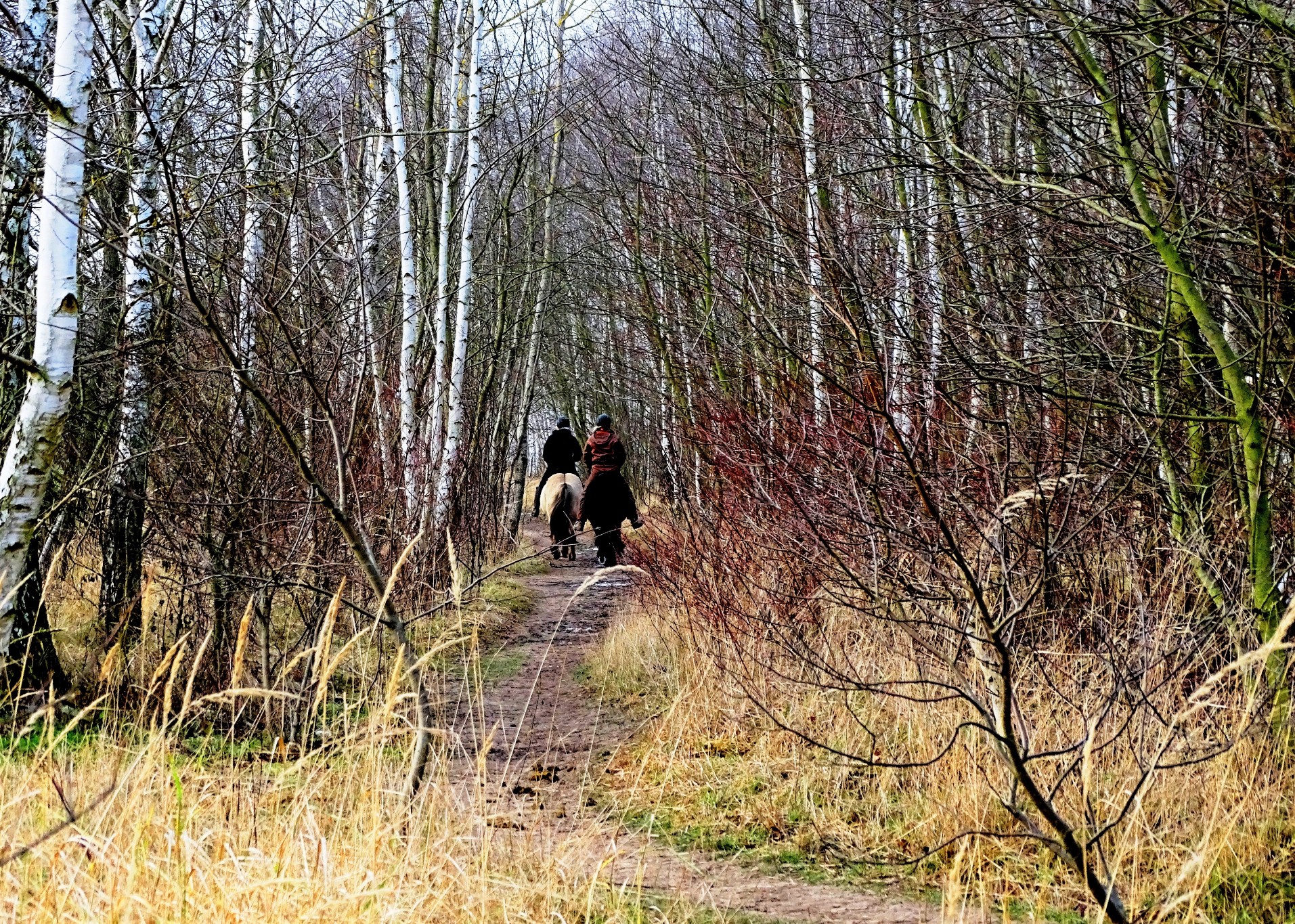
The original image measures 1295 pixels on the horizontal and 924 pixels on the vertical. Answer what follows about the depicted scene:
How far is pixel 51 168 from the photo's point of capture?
4.36 metres

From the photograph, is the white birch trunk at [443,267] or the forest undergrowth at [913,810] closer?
the forest undergrowth at [913,810]

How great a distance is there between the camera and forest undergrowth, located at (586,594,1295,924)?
12.4 ft

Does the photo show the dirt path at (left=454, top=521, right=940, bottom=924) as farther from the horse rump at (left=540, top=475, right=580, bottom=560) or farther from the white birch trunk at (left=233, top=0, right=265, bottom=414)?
the horse rump at (left=540, top=475, right=580, bottom=560)

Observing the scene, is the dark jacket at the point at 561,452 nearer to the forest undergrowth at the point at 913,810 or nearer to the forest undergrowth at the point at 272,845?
the forest undergrowth at the point at 913,810

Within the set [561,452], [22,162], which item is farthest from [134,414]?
[561,452]

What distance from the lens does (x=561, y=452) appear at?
51.5 feet

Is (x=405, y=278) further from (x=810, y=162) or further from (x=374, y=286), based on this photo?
(x=810, y=162)

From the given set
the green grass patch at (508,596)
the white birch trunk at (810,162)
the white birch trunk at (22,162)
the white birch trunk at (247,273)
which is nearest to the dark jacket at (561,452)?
the green grass patch at (508,596)

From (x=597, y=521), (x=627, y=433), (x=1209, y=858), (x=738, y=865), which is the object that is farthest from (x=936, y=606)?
(x=627, y=433)

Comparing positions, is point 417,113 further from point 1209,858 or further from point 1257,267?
point 1209,858

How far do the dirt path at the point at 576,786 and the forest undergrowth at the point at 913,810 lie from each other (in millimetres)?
166

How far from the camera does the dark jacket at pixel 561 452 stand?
15.6 meters

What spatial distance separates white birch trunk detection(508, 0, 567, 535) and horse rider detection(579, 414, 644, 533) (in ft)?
7.54

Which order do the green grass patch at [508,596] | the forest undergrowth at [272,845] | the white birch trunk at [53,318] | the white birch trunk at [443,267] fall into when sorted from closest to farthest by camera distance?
the forest undergrowth at [272,845] → the white birch trunk at [53,318] → the green grass patch at [508,596] → the white birch trunk at [443,267]
